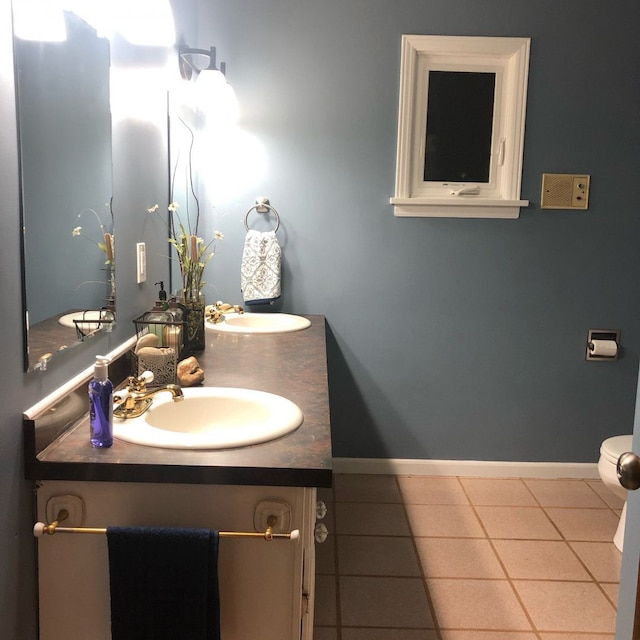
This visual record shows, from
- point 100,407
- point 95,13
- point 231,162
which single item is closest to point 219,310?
point 231,162

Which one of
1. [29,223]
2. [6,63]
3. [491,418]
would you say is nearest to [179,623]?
[29,223]

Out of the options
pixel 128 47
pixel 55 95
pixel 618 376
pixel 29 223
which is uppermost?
pixel 128 47

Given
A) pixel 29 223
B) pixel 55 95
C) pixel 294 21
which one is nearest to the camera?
pixel 29 223

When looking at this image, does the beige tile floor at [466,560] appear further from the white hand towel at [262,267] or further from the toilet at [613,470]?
the white hand towel at [262,267]

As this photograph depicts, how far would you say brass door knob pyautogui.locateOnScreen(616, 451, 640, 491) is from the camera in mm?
1001

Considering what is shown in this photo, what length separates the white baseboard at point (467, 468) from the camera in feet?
10.6

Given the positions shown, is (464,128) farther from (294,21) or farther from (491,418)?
(491,418)

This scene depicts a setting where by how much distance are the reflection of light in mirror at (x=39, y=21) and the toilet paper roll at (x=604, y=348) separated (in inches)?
103

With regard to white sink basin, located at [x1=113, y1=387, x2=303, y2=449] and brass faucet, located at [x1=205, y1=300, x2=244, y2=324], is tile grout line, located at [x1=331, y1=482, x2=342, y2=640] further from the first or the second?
brass faucet, located at [x1=205, y1=300, x2=244, y2=324]

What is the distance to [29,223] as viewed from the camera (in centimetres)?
125

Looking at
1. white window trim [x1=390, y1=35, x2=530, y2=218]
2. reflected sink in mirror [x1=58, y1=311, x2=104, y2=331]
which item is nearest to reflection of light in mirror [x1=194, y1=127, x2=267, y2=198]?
white window trim [x1=390, y1=35, x2=530, y2=218]

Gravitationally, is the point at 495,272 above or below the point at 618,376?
above

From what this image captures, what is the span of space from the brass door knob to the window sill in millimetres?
2106

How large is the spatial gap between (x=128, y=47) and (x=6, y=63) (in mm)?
828
